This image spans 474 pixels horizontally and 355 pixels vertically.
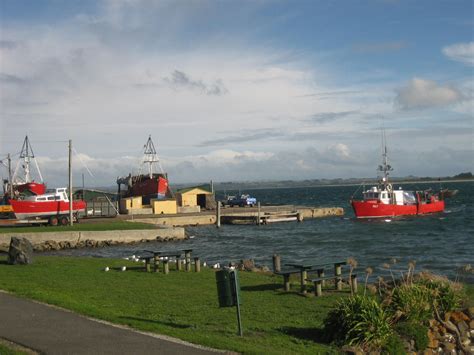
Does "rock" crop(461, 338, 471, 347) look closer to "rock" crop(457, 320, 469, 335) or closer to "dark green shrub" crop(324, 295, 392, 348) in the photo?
"rock" crop(457, 320, 469, 335)

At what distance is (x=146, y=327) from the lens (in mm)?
11516

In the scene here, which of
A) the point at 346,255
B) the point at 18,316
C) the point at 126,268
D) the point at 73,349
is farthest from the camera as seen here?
the point at 346,255

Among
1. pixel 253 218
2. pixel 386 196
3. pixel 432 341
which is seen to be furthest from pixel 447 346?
pixel 386 196

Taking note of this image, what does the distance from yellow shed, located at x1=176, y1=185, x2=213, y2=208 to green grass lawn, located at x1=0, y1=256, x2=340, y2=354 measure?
170 feet

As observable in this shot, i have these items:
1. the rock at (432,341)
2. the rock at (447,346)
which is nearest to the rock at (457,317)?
the rock at (447,346)

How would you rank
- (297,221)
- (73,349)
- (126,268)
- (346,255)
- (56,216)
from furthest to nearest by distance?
(297,221) < (56,216) < (346,255) < (126,268) < (73,349)

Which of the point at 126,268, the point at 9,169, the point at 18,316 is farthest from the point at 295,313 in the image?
the point at 9,169

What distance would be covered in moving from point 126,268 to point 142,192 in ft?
166

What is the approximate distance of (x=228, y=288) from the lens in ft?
37.9

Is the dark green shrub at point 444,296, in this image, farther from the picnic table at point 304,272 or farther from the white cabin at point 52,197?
the white cabin at point 52,197

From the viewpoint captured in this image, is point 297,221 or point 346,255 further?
point 297,221

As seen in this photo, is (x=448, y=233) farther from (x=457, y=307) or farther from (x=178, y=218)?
(x=457, y=307)

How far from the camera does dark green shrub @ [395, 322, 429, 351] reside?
11.8 metres

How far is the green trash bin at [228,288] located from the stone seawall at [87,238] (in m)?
27.6
